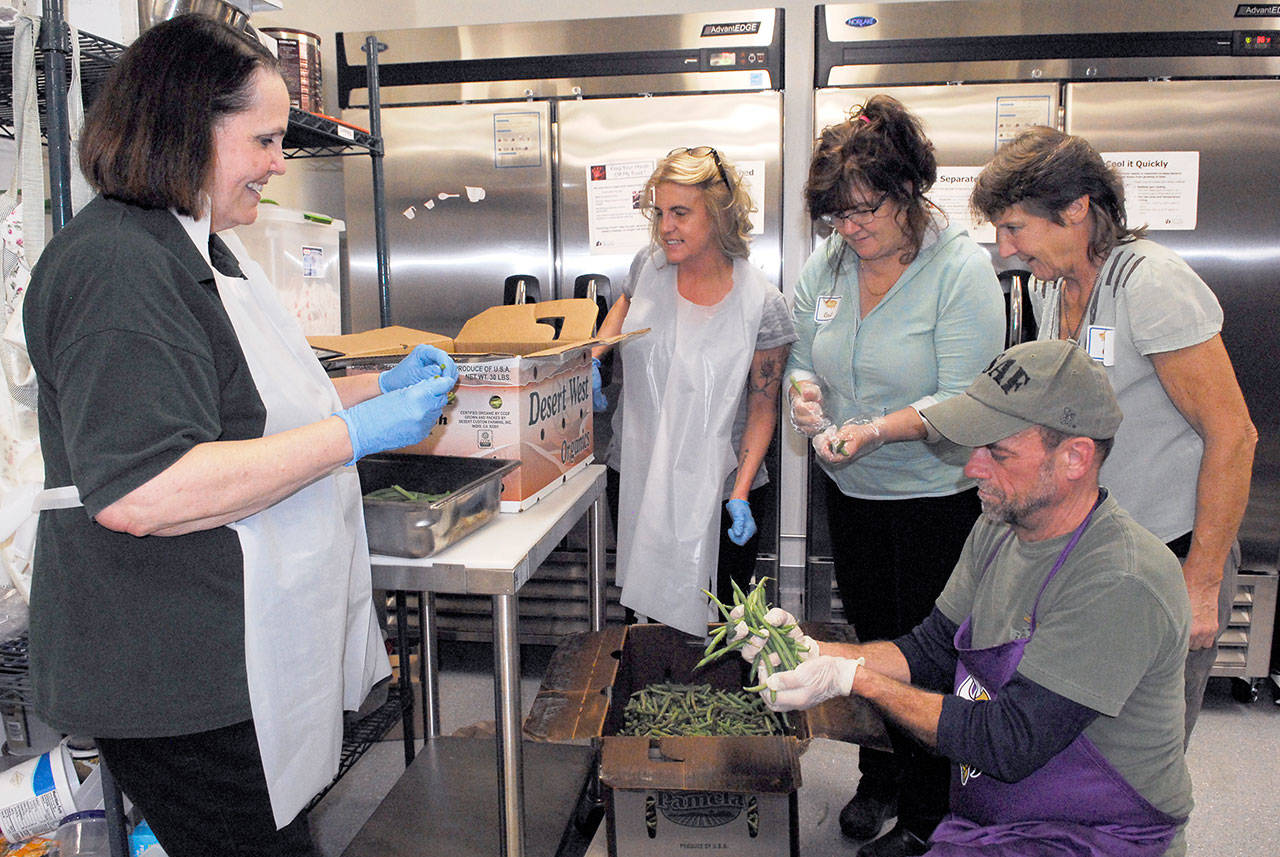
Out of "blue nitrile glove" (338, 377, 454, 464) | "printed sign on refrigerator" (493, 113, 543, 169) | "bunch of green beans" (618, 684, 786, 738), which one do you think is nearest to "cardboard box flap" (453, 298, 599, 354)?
"blue nitrile glove" (338, 377, 454, 464)

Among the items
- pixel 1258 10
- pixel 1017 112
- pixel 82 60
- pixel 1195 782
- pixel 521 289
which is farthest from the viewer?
pixel 521 289

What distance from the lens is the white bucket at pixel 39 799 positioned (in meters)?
1.75

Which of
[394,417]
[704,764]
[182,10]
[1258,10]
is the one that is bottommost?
[704,764]

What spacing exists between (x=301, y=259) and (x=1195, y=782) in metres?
2.93

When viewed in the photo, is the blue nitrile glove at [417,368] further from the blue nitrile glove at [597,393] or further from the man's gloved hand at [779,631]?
the blue nitrile glove at [597,393]

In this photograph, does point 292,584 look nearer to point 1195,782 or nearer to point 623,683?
point 623,683

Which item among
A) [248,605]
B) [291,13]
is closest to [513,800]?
[248,605]

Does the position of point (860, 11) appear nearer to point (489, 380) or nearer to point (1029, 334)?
point (1029, 334)

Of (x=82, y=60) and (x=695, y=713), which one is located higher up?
(x=82, y=60)

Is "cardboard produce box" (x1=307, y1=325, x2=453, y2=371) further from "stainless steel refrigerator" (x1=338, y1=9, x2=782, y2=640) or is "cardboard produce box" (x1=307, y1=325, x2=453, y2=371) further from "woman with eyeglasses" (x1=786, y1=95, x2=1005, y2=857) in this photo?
"stainless steel refrigerator" (x1=338, y1=9, x2=782, y2=640)

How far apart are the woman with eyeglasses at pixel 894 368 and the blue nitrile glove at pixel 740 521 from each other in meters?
0.24

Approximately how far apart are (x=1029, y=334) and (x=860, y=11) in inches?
50.1

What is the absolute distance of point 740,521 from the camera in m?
2.24

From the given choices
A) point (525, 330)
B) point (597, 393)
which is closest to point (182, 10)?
point (525, 330)
